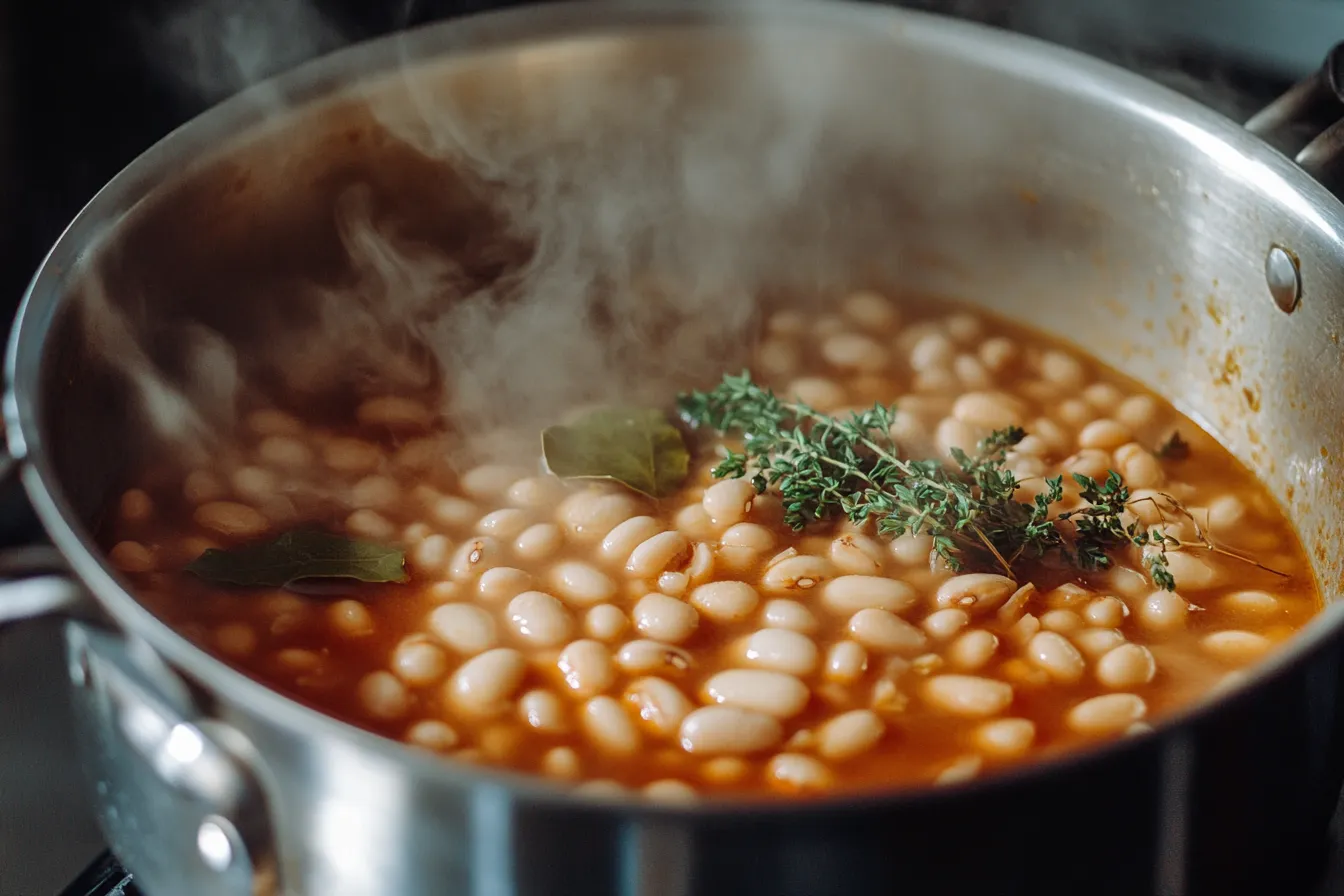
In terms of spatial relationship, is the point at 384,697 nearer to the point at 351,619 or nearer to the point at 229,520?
the point at 351,619

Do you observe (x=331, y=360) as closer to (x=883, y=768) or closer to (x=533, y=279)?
(x=533, y=279)

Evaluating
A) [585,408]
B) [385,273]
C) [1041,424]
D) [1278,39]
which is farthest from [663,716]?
[1278,39]

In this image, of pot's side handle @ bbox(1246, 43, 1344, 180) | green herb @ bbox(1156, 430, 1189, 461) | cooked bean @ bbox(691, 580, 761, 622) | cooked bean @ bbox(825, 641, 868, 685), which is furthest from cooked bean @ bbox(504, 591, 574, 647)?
pot's side handle @ bbox(1246, 43, 1344, 180)

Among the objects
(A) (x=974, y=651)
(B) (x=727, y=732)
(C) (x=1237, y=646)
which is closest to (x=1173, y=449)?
(C) (x=1237, y=646)

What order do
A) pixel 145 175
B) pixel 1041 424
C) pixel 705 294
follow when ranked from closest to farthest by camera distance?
pixel 145 175 < pixel 1041 424 < pixel 705 294

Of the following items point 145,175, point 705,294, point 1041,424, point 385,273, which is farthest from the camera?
point 705,294

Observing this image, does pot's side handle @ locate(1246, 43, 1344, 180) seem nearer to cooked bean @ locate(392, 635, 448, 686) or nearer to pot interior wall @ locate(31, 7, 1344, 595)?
pot interior wall @ locate(31, 7, 1344, 595)

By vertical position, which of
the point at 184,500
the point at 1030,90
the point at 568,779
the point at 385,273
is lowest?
the point at 568,779
